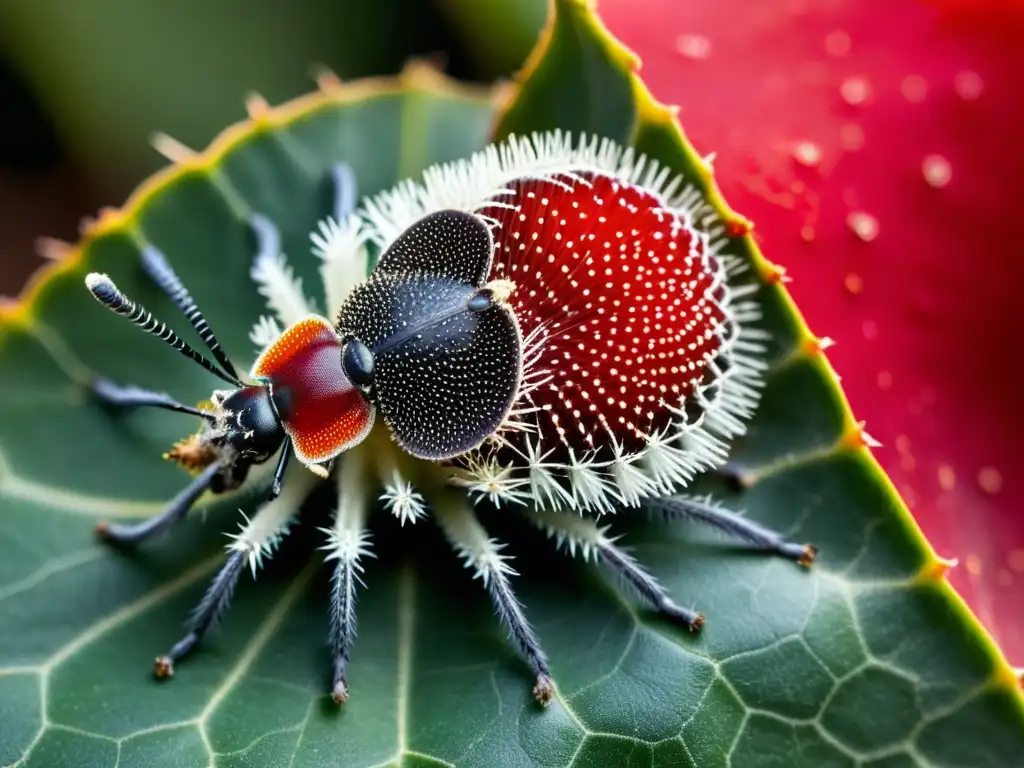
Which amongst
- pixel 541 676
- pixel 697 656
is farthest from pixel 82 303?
pixel 697 656

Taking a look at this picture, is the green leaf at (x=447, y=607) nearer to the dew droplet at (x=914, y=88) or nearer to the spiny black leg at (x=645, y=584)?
the spiny black leg at (x=645, y=584)

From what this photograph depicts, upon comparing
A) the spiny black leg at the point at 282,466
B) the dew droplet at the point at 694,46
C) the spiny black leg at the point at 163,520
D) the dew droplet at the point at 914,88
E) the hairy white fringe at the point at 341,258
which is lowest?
the spiny black leg at the point at 163,520

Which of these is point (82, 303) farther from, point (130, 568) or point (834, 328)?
point (834, 328)

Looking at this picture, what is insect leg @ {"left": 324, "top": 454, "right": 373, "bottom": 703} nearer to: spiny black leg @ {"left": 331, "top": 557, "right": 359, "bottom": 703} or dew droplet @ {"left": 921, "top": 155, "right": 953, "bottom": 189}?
spiny black leg @ {"left": 331, "top": 557, "right": 359, "bottom": 703}

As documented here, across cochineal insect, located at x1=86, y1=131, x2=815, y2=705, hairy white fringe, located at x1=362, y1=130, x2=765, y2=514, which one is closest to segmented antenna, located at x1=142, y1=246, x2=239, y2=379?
cochineal insect, located at x1=86, y1=131, x2=815, y2=705

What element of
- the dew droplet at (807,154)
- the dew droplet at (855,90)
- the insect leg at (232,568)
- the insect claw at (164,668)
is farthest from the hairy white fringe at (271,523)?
the dew droplet at (855,90)

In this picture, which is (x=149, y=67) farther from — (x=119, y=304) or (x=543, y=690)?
(x=543, y=690)
